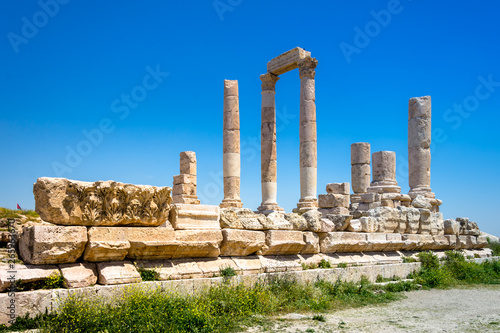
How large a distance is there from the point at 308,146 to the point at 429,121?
18.2ft

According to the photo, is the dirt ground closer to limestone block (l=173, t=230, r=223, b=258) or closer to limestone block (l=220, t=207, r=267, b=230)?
limestone block (l=173, t=230, r=223, b=258)

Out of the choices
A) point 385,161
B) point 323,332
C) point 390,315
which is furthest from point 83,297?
point 385,161

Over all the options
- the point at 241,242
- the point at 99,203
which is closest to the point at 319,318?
the point at 241,242

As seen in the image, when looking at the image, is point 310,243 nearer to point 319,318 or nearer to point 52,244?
point 319,318

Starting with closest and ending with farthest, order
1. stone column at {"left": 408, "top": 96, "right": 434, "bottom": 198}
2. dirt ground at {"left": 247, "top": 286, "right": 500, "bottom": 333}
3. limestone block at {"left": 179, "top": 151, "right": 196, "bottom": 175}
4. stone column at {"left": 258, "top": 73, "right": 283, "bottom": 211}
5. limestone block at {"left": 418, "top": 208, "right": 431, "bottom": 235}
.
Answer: dirt ground at {"left": 247, "top": 286, "right": 500, "bottom": 333} < limestone block at {"left": 418, "top": 208, "right": 431, "bottom": 235} < stone column at {"left": 408, "top": 96, "right": 434, "bottom": 198} < stone column at {"left": 258, "top": 73, "right": 283, "bottom": 211} < limestone block at {"left": 179, "top": 151, "right": 196, "bottom": 175}

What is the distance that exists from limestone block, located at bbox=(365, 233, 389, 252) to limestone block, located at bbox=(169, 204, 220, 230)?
4.88 metres

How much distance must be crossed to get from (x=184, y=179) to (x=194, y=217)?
15.4 meters

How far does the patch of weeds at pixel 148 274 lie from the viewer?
664 centimetres

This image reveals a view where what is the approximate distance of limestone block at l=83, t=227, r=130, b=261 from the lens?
6266 millimetres

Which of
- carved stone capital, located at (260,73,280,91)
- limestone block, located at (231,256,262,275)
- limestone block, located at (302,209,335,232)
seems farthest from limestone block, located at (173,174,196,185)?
limestone block, located at (231,256,262,275)

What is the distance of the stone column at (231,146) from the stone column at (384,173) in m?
6.39

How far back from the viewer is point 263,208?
21.9 m

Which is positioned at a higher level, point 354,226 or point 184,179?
point 184,179

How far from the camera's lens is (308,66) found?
21.9 m
